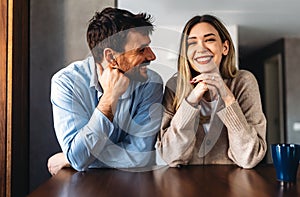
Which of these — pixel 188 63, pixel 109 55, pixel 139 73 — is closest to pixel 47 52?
pixel 109 55

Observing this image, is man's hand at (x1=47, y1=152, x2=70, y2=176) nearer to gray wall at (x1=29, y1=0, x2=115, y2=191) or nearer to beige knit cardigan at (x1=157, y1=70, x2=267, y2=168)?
gray wall at (x1=29, y1=0, x2=115, y2=191)

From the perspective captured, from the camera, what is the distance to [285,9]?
1591 mm

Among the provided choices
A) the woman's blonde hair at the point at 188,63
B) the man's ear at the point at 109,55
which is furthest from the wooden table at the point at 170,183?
the man's ear at the point at 109,55

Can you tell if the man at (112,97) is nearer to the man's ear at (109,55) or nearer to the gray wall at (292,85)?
the man's ear at (109,55)

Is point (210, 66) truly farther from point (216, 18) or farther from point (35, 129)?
point (35, 129)

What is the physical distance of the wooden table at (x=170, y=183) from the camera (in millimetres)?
1001

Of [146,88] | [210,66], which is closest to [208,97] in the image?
[210,66]

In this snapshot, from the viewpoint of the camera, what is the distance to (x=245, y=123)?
1450mm

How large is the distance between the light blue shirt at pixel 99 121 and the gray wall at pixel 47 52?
0.24ft

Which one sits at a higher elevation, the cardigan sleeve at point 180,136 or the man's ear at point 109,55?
the man's ear at point 109,55

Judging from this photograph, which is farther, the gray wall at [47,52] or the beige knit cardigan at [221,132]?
the gray wall at [47,52]

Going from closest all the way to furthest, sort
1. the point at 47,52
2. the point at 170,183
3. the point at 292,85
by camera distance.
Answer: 1. the point at 170,183
2. the point at 292,85
3. the point at 47,52

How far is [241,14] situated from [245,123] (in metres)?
0.46

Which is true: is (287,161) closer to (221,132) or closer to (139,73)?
(221,132)
